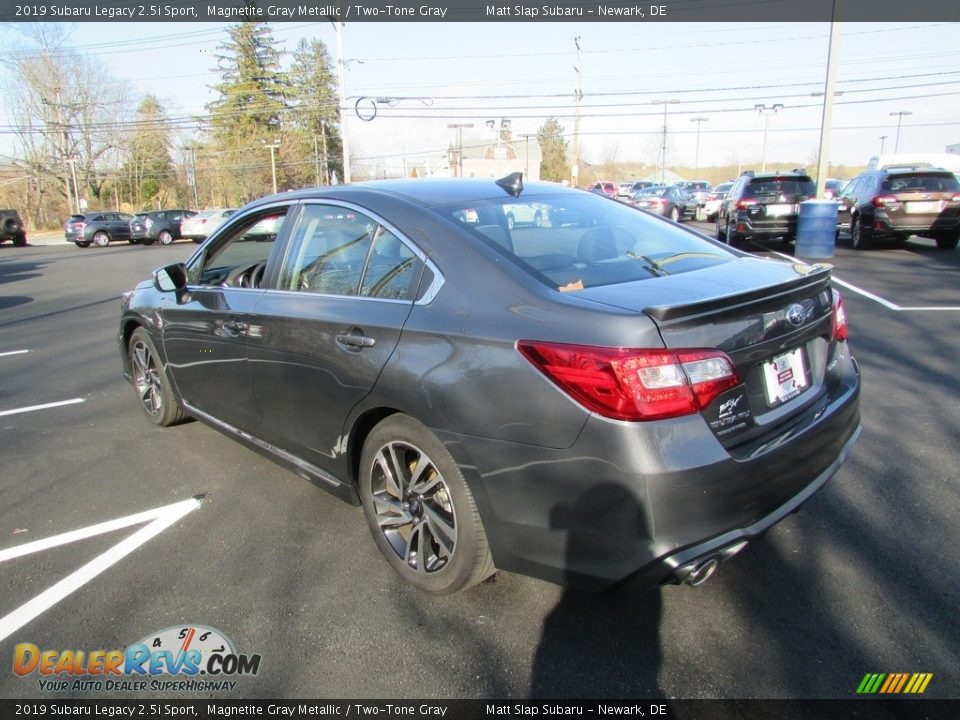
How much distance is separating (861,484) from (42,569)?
4113mm

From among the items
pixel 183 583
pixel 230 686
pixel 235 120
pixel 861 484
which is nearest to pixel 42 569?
pixel 183 583

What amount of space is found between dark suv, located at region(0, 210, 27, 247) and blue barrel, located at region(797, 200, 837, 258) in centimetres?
3364

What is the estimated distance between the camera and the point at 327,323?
2.92m

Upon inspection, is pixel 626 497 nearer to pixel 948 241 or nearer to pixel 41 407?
pixel 41 407

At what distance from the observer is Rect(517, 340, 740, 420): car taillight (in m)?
2.03

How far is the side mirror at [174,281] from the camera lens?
410cm

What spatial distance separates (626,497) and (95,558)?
2.57 m

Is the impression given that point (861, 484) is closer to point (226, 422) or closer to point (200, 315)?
point (226, 422)

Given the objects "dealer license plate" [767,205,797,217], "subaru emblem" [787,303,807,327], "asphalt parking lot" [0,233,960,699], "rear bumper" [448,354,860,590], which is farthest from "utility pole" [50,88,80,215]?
"subaru emblem" [787,303,807,327]

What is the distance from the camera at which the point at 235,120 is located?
6812 centimetres

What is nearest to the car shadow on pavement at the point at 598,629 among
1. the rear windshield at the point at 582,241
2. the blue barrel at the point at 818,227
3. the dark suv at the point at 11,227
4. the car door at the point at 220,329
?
the rear windshield at the point at 582,241

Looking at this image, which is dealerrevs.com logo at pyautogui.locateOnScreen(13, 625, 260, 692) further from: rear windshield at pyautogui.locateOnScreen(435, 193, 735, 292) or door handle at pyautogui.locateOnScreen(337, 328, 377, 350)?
rear windshield at pyautogui.locateOnScreen(435, 193, 735, 292)

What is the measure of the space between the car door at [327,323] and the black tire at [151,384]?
1.50 meters

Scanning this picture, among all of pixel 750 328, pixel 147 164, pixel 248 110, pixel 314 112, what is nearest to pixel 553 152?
pixel 314 112
